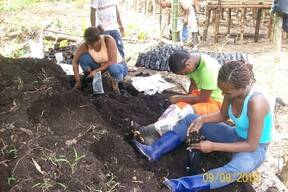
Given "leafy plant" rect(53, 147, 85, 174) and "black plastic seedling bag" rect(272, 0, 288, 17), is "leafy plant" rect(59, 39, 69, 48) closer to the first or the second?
"black plastic seedling bag" rect(272, 0, 288, 17)

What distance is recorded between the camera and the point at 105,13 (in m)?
5.49

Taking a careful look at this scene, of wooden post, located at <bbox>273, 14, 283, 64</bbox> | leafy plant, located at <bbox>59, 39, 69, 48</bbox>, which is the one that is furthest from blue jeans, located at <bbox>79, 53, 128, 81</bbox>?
leafy plant, located at <bbox>59, 39, 69, 48</bbox>

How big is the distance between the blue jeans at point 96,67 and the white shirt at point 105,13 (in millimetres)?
795

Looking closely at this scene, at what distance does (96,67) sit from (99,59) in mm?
148

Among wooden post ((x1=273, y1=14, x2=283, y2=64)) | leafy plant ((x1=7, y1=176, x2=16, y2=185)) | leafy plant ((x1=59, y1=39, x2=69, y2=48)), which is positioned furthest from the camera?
leafy plant ((x1=59, y1=39, x2=69, y2=48))

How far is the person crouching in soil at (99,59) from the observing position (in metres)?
4.69

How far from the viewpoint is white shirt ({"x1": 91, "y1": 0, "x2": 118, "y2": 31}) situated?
5.47 m

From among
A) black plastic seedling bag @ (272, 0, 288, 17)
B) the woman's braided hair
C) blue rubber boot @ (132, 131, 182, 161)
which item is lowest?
blue rubber boot @ (132, 131, 182, 161)

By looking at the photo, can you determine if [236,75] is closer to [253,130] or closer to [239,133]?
[253,130]

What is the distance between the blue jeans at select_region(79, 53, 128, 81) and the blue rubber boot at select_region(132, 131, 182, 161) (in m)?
1.66

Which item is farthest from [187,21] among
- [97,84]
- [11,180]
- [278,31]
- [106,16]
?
[11,180]

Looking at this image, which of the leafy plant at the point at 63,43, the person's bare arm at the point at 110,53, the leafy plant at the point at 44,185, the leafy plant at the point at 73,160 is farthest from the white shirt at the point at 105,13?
the leafy plant at the point at 44,185

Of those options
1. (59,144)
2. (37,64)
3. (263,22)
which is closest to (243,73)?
(59,144)

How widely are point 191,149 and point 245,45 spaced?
21.7 feet
